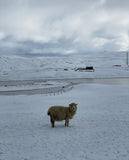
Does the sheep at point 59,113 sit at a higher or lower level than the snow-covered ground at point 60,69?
lower

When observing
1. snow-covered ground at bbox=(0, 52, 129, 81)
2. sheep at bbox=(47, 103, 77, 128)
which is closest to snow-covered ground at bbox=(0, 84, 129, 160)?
sheep at bbox=(47, 103, 77, 128)

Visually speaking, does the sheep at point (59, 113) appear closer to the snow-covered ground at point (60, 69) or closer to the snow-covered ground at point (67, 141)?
the snow-covered ground at point (67, 141)

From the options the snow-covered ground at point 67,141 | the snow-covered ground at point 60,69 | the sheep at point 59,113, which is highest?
the snow-covered ground at point 60,69

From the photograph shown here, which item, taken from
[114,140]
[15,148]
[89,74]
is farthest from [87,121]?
[89,74]

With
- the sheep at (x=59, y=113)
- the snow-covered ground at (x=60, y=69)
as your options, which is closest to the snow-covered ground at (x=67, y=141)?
the sheep at (x=59, y=113)

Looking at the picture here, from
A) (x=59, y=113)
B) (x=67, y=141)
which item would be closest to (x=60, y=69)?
(x=59, y=113)

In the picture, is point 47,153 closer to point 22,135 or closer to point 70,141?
point 70,141

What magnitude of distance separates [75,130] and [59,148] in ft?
6.60

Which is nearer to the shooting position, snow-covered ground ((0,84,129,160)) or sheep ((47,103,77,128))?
snow-covered ground ((0,84,129,160))

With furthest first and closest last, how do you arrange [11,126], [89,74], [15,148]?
[89,74]
[11,126]
[15,148]

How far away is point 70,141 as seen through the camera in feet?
21.0

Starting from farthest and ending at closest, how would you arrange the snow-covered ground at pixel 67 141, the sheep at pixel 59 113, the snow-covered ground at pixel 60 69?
the snow-covered ground at pixel 60 69, the sheep at pixel 59 113, the snow-covered ground at pixel 67 141

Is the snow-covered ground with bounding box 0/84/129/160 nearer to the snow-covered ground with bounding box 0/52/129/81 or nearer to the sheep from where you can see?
the sheep

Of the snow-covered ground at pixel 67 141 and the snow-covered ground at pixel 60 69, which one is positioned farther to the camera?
the snow-covered ground at pixel 60 69
